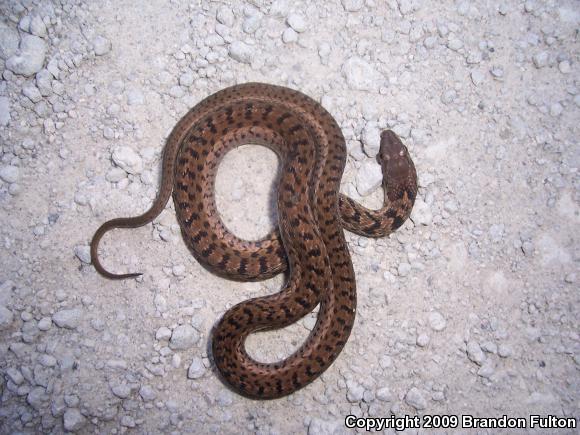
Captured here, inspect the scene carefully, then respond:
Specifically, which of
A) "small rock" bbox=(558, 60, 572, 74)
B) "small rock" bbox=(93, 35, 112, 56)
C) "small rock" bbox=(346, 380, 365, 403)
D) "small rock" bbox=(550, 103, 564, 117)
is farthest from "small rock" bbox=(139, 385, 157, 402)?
"small rock" bbox=(558, 60, 572, 74)

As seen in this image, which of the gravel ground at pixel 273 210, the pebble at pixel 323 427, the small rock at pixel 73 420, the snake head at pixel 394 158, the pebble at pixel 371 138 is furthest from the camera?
the pebble at pixel 371 138

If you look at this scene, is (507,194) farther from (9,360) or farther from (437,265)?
(9,360)

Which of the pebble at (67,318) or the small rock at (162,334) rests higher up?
the small rock at (162,334)

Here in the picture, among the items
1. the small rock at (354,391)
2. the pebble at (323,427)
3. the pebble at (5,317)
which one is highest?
the small rock at (354,391)

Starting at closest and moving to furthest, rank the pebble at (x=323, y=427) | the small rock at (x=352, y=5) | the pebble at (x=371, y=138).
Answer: the pebble at (x=323, y=427)
the pebble at (x=371, y=138)
the small rock at (x=352, y=5)

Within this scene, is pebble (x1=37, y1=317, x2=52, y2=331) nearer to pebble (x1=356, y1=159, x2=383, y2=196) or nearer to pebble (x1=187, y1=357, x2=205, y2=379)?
pebble (x1=187, y1=357, x2=205, y2=379)

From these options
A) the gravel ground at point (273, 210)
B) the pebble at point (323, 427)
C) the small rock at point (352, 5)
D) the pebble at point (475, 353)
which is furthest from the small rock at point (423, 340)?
the small rock at point (352, 5)

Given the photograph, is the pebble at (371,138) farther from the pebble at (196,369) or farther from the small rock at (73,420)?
the small rock at (73,420)

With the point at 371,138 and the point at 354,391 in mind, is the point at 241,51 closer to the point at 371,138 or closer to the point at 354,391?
the point at 371,138
